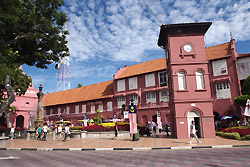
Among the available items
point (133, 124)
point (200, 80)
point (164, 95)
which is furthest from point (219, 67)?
point (133, 124)

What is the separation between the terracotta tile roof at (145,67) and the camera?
33.8 metres

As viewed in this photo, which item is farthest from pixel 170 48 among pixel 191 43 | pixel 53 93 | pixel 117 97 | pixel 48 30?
pixel 53 93

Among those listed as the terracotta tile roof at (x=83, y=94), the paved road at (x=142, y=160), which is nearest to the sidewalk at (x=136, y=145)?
the paved road at (x=142, y=160)

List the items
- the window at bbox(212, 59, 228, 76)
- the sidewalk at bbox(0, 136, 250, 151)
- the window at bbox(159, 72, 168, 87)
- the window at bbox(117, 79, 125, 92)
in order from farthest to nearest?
the window at bbox(117, 79, 125, 92) < the window at bbox(159, 72, 168, 87) < the window at bbox(212, 59, 228, 76) < the sidewalk at bbox(0, 136, 250, 151)

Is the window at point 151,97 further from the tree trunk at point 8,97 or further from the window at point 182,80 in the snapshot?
the tree trunk at point 8,97

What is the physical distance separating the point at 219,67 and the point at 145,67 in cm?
1233

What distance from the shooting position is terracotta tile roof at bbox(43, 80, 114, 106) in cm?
4011

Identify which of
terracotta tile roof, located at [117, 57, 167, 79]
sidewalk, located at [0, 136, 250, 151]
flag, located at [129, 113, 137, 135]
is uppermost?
terracotta tile roof, located at [117, 57, 167, 79]

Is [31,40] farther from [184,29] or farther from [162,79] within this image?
[162,79]

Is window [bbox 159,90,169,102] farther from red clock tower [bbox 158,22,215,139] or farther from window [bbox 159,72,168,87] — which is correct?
red clock tower [bbox 158,22,215,139]

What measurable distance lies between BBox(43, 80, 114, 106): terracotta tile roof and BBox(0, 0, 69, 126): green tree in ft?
65.7

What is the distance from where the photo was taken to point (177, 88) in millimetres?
17625

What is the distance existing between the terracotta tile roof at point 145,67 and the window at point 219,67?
7.38m

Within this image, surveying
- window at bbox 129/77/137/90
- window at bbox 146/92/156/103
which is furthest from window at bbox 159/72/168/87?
window at bbox 129/77/137/90
